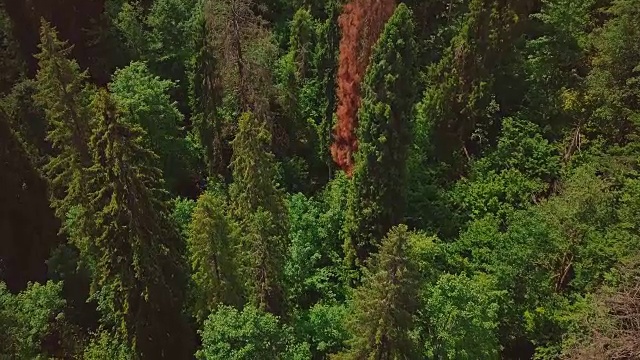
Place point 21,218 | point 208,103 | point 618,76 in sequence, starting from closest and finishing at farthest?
1. point 21,218
2. point 618,76
3. point 208,103

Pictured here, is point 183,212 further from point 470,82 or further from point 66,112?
point 470,82

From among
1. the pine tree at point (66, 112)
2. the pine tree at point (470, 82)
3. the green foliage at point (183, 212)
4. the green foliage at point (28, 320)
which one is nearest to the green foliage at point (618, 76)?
the pine tree at point (470, 82)

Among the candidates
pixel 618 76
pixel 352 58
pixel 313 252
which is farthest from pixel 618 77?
pixel 313 252

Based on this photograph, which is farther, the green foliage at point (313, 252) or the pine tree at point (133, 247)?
the green foliage at point (313, 252)

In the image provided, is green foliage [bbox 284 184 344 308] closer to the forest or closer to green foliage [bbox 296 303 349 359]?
the forest

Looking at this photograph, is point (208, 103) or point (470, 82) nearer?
point (208, 103)

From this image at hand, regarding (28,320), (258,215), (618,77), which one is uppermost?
(618,77)

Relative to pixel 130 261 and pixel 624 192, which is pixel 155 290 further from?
pixel 624 192

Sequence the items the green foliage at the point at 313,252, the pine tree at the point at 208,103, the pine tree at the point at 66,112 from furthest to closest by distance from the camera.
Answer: the pine tree at the point at 208,103
the green foliage at the point at 313,252
the pine tree at the point at 66,112

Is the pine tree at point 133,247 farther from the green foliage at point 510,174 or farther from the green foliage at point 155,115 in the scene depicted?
the green foliage at point 510,174
